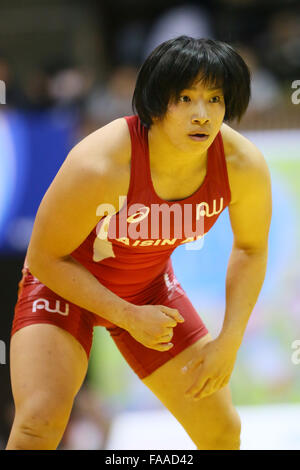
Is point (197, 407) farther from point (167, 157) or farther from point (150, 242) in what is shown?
point (167, 157)

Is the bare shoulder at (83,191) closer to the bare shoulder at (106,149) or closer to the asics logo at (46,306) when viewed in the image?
the bare shoulder at (106,149)

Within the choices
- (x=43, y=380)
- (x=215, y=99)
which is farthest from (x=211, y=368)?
(x=215, y=99)

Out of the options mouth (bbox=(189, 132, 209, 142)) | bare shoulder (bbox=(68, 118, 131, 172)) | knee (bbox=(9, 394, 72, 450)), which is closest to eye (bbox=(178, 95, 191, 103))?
mouth (bbox=(189, 132, 209, 142))

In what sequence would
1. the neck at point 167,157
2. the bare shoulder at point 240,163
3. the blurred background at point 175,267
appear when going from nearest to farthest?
the neck at point 167,157 < the bare shoulder at point 240,163 < the blurred background at point 175,267

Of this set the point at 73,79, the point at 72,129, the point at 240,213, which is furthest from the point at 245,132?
the point at 240,213

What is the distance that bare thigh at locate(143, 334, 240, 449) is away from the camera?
9.43 feet

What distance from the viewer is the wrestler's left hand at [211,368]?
2.78 meters

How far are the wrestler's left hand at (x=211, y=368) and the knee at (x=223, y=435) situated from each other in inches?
6.0

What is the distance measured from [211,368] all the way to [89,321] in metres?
0.52

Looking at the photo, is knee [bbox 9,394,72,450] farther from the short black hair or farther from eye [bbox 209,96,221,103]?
eye [bbox 209,96,221,103]

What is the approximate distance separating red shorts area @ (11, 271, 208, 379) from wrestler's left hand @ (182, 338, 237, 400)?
140 millimetres

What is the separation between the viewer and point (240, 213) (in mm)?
2834

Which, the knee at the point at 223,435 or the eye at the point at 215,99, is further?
the knee at the point at 223,435

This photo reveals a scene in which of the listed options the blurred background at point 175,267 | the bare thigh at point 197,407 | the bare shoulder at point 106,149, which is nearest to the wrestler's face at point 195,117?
the bare shoulder at point 106,149
